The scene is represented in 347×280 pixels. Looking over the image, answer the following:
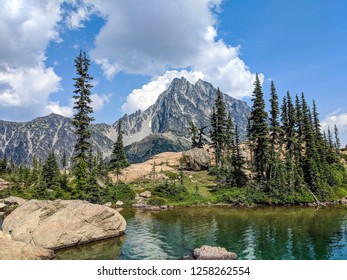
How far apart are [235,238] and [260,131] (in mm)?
41850

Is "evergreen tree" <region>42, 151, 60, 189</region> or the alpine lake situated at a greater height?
"evergreen tree" <region>42, 151, 60, 189</region>

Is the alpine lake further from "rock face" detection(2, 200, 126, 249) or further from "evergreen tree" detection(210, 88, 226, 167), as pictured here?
"evergreen tree" detection(210, 88, 226, 167)

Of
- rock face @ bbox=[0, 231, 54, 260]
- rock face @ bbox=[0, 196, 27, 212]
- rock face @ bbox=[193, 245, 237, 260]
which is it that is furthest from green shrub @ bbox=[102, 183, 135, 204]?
rock face @ bbox=[193, 245, 237, 260]

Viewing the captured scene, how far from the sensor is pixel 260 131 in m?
70.1

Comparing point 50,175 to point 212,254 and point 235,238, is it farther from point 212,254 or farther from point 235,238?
point 212,254

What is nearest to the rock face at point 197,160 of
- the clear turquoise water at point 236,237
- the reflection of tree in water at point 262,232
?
the reflection of tree in water at point 262,232

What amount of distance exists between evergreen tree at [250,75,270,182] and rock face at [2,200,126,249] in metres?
42.6

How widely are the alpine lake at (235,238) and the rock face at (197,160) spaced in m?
44.7

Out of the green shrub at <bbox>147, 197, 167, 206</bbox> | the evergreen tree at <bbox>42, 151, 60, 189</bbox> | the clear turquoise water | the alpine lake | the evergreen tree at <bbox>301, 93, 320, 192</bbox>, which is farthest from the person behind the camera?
the evergreen tree at <bbox>42, 151, 60, 189</bbox>

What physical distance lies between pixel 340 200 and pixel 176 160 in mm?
55091

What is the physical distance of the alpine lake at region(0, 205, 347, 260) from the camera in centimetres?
2603

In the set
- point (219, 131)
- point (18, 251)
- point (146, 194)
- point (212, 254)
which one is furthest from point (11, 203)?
point (212, 254)
